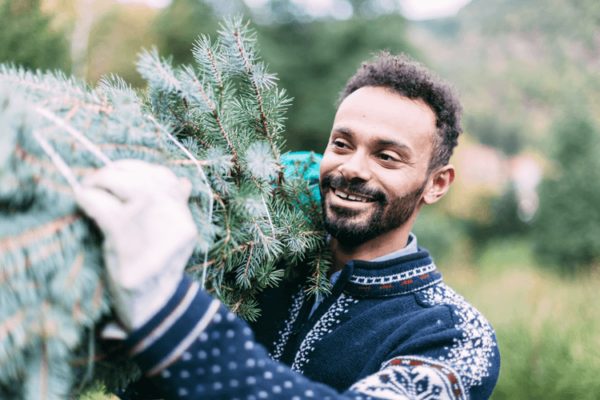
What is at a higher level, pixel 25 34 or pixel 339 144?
pixel 25 34

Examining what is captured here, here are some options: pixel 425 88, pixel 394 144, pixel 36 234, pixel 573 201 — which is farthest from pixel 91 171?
pixel 573 201

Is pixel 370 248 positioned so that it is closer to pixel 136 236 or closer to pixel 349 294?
pixel 349 294

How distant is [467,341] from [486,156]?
1544cm

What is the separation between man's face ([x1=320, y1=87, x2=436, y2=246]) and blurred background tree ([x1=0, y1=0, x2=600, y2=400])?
2.14 metres

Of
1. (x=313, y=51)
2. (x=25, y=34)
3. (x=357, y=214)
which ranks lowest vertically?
(x=357, y=214)

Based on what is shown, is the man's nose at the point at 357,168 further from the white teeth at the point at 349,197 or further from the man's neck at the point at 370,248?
the man's neck at the point at 370,248

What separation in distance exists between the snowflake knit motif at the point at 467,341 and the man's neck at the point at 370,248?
0.18m

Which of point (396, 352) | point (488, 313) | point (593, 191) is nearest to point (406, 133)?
point (396, 352)

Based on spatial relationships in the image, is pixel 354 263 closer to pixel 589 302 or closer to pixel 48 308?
pixel 48 308

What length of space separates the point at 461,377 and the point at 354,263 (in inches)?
17.1

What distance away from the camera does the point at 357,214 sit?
119 cm

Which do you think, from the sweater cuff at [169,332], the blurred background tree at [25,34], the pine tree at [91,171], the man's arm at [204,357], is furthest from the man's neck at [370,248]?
the blurred background tree at [25,34]

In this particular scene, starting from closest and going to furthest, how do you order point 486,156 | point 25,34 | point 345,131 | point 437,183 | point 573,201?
1. point 345,131
2. point 437,183
3. point 25,34
4. point 573,201
5. point 486,156

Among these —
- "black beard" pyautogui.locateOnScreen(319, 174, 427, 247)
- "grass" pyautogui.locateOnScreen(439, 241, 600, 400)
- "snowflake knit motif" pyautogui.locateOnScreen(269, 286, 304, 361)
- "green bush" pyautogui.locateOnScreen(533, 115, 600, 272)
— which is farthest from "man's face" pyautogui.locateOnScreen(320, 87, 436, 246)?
"green bush" pyautogui.locateOnScreen(533, 115, 600, 272)
